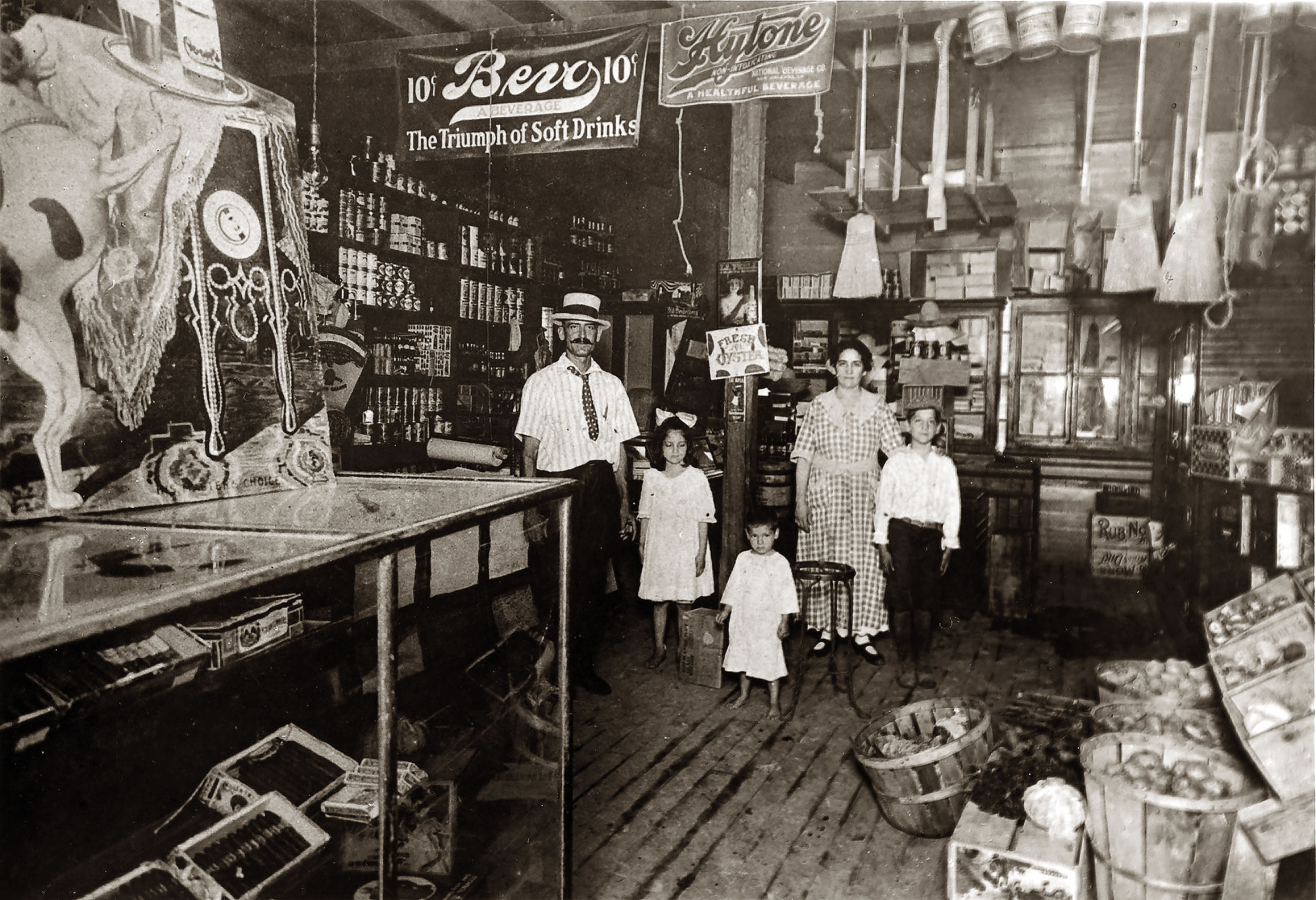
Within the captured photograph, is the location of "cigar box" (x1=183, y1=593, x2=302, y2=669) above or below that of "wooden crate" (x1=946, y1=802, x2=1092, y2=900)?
above

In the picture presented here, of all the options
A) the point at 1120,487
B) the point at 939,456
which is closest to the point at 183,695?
the point at 939,456

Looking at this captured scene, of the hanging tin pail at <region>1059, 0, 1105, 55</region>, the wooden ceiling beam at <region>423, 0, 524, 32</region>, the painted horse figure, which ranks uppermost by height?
the wooden ceiling beam at <region>423, 0, 524, 32</region>

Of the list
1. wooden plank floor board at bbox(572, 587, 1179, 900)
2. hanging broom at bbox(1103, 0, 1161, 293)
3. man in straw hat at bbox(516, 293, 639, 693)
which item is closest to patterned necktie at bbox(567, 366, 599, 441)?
man in straw hat at bbox(516, 293, 639, 693)

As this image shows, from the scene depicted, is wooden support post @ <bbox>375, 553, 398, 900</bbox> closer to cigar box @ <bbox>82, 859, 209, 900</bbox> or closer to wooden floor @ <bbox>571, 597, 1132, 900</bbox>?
cigar box @ <bbox>82, 859, 209, 900</bbox>

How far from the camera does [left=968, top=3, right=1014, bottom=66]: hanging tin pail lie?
3879 mm

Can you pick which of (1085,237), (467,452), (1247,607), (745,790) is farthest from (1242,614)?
(1085,237)

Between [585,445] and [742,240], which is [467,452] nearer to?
[585,445]

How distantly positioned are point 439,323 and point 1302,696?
5.54 meters

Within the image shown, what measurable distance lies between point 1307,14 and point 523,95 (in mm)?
3628

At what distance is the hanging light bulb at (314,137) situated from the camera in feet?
16.6

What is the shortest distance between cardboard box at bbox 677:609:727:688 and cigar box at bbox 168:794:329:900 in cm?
266

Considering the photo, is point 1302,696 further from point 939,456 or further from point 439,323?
point 439,323

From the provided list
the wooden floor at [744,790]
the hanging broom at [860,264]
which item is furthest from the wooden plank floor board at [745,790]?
the hanging broom at [860,264]

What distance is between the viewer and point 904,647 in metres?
5.34
